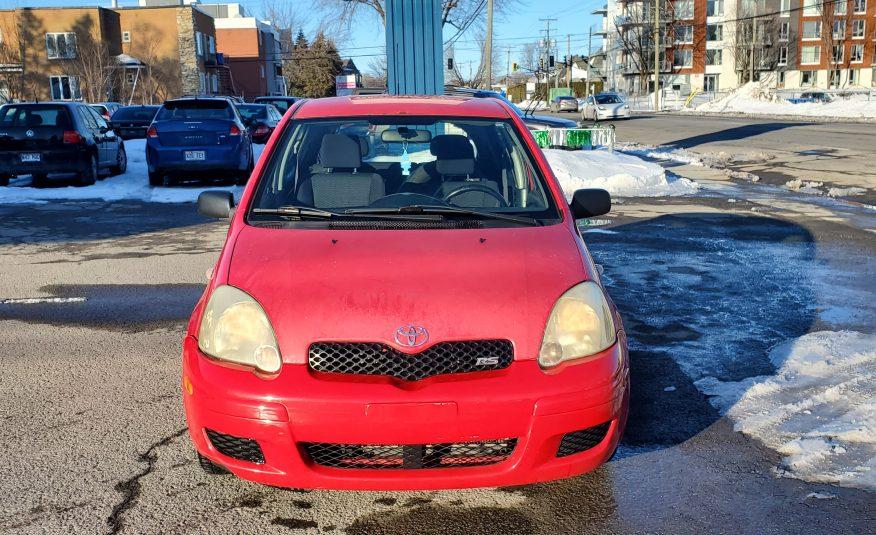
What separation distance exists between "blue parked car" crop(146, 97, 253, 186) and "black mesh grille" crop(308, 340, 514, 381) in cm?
1285

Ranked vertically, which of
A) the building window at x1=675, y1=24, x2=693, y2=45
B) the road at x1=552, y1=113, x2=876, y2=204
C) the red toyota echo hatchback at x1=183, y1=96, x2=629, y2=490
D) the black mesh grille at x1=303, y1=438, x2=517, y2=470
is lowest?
the road at x1=552, y1=113, x2=876, y2=204

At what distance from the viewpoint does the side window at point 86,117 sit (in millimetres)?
15666

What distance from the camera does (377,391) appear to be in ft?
9.55

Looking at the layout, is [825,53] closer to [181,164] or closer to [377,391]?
[181,164]

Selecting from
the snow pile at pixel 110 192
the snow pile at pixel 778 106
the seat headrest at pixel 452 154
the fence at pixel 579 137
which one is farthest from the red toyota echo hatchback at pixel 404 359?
the snow pile at pixel 778 106

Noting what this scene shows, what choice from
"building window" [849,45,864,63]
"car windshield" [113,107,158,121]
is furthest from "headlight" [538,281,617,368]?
"building window" [849,45,864,63]

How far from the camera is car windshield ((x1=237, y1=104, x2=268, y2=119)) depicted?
26250 mm

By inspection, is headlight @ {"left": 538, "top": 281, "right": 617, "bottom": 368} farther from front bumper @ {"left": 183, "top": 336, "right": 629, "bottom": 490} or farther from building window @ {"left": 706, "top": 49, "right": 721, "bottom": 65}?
building window @ {"left": 706, "top": 49, "right": 721, "bottom": 65}

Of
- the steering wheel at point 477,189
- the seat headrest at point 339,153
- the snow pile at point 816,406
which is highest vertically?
the seat headrest at point 339,153

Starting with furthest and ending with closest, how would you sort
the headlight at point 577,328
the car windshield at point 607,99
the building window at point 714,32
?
the building window at point 714,32
the car windshield at point 607,99
the headlight at point 577,328

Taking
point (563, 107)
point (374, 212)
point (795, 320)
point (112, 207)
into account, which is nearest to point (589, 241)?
point (795, 320)

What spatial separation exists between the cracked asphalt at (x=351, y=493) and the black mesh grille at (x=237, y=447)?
30 centimetres

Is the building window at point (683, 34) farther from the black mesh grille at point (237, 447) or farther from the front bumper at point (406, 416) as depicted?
the black mesh grille at point (237, 447)

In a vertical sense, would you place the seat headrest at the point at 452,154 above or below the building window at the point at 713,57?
below
